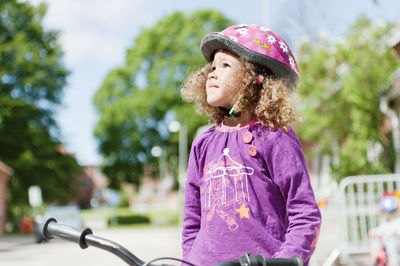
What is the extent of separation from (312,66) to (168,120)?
21.8 m

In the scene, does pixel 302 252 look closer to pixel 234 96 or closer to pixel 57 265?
pixel 234 96

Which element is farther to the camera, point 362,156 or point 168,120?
point 168,120

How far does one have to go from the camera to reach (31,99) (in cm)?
3058

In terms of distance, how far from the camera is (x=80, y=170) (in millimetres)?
33094

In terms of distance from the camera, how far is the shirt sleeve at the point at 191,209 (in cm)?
195

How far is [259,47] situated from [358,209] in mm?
6943

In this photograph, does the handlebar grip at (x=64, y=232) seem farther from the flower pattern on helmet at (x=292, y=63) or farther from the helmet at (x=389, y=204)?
the helmet at (x=389, y=204)

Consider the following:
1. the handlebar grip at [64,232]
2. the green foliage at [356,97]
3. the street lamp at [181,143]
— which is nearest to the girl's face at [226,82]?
the handlebar grip at [64,232]

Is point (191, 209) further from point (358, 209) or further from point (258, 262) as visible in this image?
point (358, 209)

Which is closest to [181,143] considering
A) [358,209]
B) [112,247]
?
[358,209]

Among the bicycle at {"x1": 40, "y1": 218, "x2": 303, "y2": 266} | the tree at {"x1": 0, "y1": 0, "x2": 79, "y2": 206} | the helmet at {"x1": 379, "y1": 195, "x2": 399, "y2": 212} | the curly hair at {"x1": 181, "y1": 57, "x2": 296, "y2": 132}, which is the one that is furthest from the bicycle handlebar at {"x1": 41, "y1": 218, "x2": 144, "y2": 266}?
the tree at {"x1": 0, "y1": 0, "x2": 79, "y2": 206}

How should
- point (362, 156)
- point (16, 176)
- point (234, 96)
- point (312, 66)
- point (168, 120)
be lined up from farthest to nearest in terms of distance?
1. point (168, 120)
2. point (16, 176)
3. point (312, 66)
4. point (362, 156)
5. point (234, 96)

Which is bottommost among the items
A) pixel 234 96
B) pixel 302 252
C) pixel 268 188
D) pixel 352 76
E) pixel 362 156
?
pixel 302 252

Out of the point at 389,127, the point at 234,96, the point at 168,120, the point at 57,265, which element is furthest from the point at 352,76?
the point at 168,120
